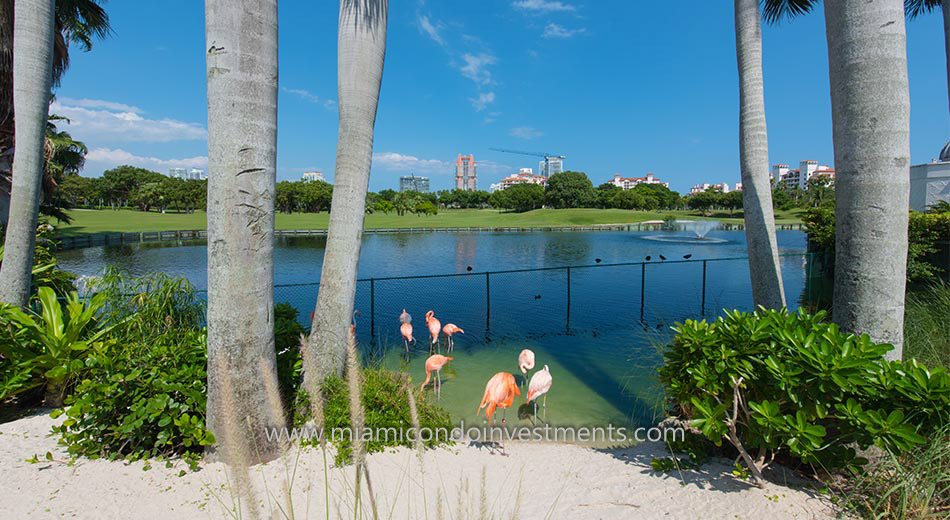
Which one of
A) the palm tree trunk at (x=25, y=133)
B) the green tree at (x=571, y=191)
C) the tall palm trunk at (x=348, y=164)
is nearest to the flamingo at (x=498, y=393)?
the tall palm trunk at (x=348, y=164)

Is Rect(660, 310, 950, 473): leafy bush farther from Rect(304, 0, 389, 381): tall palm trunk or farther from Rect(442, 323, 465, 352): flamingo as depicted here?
Rect(442, 323, 465, 352): flamingo

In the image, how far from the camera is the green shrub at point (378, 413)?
4188 mm

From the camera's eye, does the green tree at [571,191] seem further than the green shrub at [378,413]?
Yes

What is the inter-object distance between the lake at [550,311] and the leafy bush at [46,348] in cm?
308

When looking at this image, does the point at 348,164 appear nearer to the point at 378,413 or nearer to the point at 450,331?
the point at 378,413

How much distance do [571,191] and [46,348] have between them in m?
95.5

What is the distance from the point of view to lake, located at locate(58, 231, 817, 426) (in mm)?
6598

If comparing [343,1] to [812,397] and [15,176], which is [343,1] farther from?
[812,397]

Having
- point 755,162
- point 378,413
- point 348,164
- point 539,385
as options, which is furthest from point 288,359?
point 755,162

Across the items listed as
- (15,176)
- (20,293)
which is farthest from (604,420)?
(15,176)

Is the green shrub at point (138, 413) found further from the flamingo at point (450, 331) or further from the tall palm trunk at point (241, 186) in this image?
the flamingo at point (450, 331)

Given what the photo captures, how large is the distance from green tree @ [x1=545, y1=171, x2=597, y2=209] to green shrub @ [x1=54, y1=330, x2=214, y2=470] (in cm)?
9547

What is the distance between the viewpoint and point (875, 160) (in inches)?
135

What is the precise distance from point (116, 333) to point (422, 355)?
4.81m
